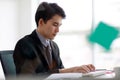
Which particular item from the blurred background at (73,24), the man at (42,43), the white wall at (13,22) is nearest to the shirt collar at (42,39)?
the man at (42,43)

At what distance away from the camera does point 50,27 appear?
1.17 meters

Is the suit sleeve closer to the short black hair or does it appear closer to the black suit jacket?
the black suit jacket

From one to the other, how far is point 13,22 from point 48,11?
1453mm

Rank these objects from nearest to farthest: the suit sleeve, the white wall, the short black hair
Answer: the suit sleeve → the short black hair → the white wall

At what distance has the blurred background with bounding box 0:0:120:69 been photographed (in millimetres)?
2336

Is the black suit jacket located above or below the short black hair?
below

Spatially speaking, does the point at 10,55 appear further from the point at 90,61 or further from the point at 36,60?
the point at 90,61

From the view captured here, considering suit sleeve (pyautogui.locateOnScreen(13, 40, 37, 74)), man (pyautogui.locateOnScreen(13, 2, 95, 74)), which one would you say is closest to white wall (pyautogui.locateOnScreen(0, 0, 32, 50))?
man (pyautogui.locateOnScreen(13, 2, 95, 74))

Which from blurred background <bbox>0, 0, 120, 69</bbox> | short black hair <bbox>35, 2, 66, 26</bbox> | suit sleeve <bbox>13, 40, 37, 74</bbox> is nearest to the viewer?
suit sleeve <bbox>13, 40, 37, 74</bbox>

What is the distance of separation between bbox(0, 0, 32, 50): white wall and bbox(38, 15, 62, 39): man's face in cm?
135

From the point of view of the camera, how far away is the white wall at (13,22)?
2486mm

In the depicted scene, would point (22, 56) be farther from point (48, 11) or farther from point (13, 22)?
point (13, 22)

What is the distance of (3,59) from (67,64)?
127 cm

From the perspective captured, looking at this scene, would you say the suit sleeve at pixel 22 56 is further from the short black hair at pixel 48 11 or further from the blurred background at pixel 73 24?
the blurred background at pixel 73 24
